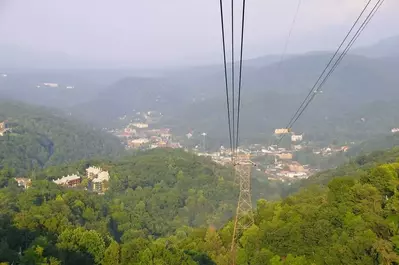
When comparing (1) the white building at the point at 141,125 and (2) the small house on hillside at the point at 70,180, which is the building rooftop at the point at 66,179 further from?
(1) the white building at the point at 141,125

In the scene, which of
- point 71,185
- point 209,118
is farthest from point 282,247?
point 209,118

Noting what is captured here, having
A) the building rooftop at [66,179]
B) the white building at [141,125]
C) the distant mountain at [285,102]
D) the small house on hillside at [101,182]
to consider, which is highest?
the distant mountain at [285,102]

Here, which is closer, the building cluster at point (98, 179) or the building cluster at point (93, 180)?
the building cluster at point (93, 180)

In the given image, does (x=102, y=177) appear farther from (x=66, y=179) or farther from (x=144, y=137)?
(x=144, y=137)

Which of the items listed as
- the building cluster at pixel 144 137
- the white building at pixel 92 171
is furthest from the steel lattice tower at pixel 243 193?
the building cluster at pixel 144 137

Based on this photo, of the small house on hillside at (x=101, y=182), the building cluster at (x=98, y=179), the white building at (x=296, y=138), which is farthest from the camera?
the white building at (x=296, y=138)

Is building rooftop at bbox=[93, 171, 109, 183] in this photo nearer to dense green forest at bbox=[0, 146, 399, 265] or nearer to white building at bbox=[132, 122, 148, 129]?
dense green forest at bbox=[0, 146, 399, 265]

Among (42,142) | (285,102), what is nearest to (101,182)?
(42,142)

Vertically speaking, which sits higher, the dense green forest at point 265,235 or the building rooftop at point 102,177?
the dense green forest at point 265,235
